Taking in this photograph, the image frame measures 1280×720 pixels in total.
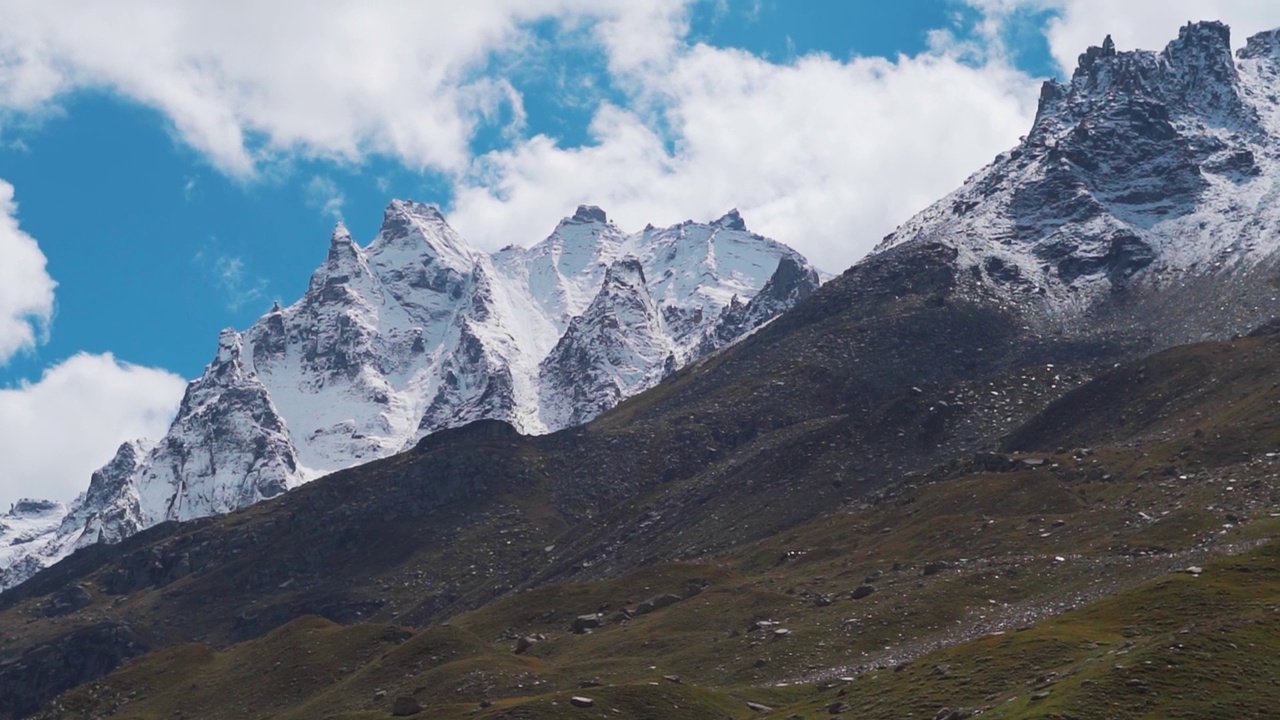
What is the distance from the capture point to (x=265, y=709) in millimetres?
164875

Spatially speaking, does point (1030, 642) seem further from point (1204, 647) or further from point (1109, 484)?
point (1109, 484)

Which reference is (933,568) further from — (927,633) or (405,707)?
(405,707)

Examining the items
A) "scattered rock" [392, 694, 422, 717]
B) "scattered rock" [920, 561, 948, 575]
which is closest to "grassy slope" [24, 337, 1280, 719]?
"scattered rock" [920, 561, 948, 575]

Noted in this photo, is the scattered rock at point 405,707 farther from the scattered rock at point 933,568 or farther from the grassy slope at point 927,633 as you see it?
the scattered rock at point 933,568

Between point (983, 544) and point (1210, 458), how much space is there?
3335cm

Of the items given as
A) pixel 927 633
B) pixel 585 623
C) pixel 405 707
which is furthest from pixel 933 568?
pixel 405 707

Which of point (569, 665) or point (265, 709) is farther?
point (265, 709)

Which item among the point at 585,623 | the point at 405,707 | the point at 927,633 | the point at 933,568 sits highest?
the point at 585,623

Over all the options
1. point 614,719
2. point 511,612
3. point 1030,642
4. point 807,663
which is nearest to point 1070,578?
point 807,663

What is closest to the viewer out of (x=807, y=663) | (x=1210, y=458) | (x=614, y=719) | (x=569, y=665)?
(x=614, y=719)

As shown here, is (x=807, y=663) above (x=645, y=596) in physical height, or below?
below

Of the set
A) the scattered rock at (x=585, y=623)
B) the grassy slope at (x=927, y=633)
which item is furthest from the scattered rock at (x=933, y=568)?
the scattered rock at (x=585, y=623)

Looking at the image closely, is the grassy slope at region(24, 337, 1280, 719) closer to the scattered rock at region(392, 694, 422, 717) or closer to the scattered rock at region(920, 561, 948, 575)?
the scattered rock at region(920, 561, 948, 575)

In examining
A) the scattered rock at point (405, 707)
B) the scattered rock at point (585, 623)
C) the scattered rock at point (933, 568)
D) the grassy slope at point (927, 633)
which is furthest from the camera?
the scattered rock at point (585, 623)
